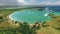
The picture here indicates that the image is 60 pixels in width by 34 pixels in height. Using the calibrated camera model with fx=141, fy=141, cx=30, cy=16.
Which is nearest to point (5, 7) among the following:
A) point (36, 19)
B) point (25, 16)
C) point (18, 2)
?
point (18, 2)

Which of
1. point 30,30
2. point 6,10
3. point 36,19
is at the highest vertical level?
point 6,10

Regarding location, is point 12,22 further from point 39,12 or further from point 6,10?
point 39,12

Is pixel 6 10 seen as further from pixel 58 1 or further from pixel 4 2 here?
pixel 58 1

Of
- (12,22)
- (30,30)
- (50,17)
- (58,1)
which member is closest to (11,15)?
(12,22)

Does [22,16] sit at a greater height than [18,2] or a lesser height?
lesser

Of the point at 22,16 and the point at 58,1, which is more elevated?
the point at 58,1

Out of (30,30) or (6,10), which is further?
(6,10)
